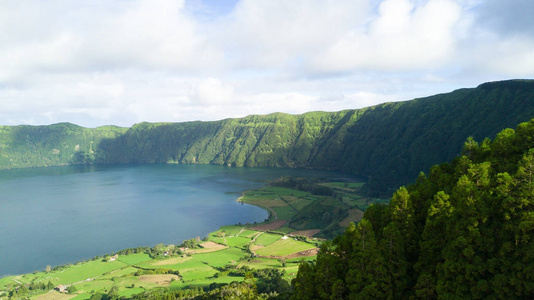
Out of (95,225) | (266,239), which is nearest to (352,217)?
(266,239)

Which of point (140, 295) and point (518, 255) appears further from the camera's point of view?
point (140, 295)

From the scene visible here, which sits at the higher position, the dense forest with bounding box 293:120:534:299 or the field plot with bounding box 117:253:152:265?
the dense forest with bounding box 293:120:534:299

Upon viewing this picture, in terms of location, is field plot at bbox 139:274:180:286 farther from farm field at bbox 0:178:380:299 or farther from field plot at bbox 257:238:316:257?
field plot at bbox 257:238:316:257

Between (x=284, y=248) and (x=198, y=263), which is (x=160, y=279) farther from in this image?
(x=284, y=248)

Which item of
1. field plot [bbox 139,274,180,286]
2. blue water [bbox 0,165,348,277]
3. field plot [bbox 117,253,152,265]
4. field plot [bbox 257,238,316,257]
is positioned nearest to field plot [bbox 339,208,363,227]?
field plot [bbox 257,238,316,257]

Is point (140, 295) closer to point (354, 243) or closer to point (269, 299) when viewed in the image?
point (269, 299)

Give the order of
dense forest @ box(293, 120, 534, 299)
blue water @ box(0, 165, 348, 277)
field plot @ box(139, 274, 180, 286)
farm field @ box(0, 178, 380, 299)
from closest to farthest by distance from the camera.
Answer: dense forest @ box(293, 120, 534, 299)
farm field @ box(0, 178, 380, 299)
field plot @ box(139, 274, 180, 286)
blue water @ box(0, 165, 348, 277)

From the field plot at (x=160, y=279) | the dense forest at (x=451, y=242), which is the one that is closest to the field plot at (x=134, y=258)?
the field plot at (x=160, y=279)

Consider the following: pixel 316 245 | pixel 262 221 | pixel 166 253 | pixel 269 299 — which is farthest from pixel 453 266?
pixel 262 221
